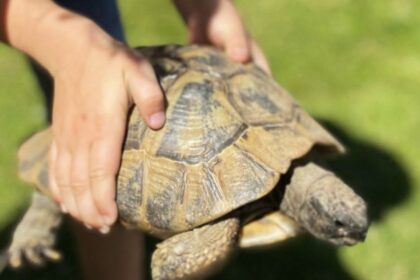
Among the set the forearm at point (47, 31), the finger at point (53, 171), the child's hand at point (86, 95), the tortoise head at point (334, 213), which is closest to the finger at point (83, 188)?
the child's hand at point (86, 95)

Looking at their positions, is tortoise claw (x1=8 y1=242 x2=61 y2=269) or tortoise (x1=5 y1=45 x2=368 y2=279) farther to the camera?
tortoise claw (x1=8 y1=242 x2=61 y2=269)

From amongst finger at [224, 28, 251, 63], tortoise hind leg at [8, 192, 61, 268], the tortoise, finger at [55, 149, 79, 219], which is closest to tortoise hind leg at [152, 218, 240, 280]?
the tortoise

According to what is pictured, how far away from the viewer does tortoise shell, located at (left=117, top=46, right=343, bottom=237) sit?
82.7 inches

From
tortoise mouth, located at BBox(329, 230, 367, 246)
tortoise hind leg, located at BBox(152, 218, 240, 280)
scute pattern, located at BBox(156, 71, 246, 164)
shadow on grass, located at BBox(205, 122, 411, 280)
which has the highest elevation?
scute pattern, located at BBox(156, 71, 246, 164)

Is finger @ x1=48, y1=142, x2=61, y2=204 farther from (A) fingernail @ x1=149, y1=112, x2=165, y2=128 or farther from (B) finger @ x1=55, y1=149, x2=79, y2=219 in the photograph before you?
(A) fingernail @ x1=149, y1=112, x2=165, y2=128

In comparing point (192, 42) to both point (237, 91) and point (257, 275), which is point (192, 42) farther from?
point (257, 275)

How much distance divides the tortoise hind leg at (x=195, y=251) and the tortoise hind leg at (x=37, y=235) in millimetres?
612

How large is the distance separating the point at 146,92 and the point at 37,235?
833 millimetres

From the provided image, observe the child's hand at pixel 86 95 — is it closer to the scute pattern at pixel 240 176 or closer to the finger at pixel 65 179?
the finger at pixel 65 179

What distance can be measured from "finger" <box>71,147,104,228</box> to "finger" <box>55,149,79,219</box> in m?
0.02

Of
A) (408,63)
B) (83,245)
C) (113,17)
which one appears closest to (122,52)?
(113,17)

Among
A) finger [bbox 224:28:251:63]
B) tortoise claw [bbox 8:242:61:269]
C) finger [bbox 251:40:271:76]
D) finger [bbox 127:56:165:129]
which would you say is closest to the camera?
finger [bbox 127:56:165:129]

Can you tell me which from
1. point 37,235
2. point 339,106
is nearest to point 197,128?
point 37,235

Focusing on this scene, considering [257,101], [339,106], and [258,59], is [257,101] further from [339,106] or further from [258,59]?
[339,106]
